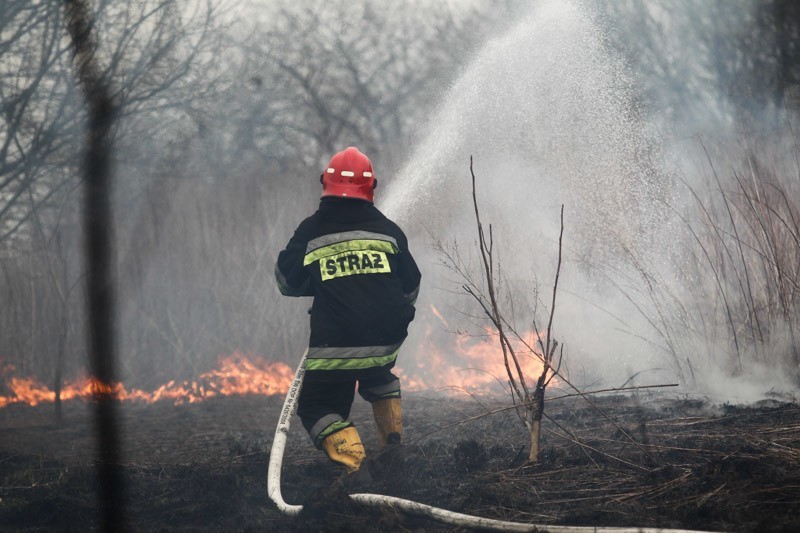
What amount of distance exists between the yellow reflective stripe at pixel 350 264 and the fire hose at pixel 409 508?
1.99ft

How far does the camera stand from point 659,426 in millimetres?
4742

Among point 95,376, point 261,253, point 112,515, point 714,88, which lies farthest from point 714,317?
point 714,88

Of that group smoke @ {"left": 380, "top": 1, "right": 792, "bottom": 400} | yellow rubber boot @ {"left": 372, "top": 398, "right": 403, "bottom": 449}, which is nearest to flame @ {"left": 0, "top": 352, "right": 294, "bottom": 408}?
smoke @ {"left": 380, "top": 1, "right": 792, "bottom": 400}

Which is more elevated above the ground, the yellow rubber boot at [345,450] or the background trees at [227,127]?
the background trees at [227,127]

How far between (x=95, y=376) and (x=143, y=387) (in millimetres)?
778

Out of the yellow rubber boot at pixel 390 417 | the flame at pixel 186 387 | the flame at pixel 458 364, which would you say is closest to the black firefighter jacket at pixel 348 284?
the yellow rubber boot at pixel 390 417

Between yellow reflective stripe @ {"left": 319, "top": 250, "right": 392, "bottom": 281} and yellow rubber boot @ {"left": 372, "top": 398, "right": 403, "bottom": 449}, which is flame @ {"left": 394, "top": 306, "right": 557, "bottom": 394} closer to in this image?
yellow rubber boot @ {"left": 372, "top": 398, "right": 403, "bottom": 449}

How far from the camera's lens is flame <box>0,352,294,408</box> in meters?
9.31

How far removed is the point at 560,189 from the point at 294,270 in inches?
241

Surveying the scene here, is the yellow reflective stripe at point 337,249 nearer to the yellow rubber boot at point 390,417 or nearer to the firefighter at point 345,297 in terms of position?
the firefighter at point 345,297

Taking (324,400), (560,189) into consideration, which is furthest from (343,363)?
(560,189)

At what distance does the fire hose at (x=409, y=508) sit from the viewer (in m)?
2.94

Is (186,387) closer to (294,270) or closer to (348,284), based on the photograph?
(294,270)

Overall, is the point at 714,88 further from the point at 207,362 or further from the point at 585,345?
the point at 207,362
